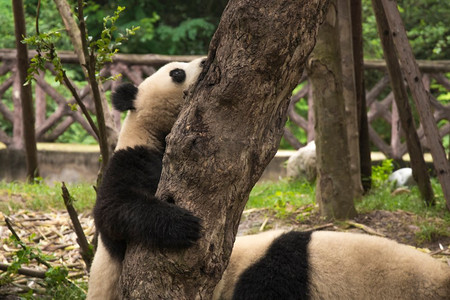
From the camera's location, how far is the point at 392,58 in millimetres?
5430

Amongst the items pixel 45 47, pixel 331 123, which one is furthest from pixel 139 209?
pixel 331 123

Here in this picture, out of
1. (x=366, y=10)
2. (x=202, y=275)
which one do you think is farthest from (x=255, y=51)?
(x=366, y=10)

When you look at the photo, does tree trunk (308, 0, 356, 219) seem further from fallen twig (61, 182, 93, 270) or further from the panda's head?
fallen twig (61, 182, 93, 270)

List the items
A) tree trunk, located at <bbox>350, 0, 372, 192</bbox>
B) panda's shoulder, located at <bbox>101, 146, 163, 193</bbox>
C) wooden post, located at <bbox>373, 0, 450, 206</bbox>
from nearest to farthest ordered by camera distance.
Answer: panda's shoulder, located at <bbox>101, 146, 163, 193</bbox> < wooden post, located at <bbox>373, 0, 450, 206</bbox> < tree trunk, located at <bbox>350, 0, 372, 192</bbox>

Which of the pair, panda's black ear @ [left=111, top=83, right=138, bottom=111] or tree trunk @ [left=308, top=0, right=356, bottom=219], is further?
tree trunk @ [left=308, top=0, right=356, bottom=219]

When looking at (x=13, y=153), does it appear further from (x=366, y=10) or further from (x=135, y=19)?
(x=366, y=10)

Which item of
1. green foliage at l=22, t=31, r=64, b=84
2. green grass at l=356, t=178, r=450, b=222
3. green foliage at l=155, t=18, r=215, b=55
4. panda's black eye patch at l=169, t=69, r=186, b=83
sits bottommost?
green grass at l=356, t=178, r=450, b=222

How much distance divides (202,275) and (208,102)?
2.27 ft

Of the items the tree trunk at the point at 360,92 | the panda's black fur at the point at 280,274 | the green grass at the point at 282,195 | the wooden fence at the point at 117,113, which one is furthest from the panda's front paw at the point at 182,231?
the wooden fence at the point at 117,113

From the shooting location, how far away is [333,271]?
2.74m

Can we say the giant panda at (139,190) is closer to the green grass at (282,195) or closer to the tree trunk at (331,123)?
the tree trunk at (331,123)

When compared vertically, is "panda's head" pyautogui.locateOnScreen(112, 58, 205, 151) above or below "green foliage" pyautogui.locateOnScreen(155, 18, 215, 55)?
above

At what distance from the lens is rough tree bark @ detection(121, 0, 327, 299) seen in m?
2.22

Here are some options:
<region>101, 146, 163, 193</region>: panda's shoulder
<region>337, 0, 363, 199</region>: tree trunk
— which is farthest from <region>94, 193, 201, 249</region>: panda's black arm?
<region>337, 0, 363, 199</region>: tree trunk
